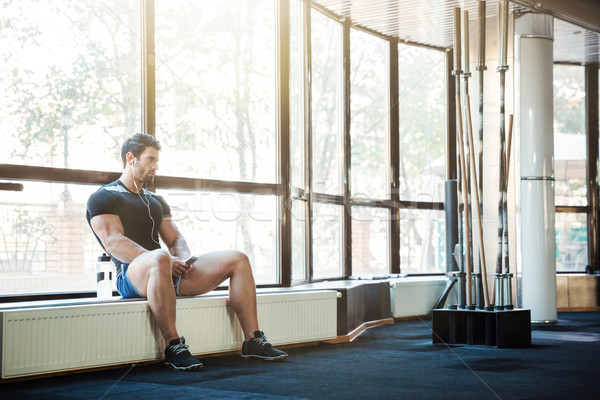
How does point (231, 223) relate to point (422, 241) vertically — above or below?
above

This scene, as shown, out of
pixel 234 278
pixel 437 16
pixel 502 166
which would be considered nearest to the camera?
pixel 234 278

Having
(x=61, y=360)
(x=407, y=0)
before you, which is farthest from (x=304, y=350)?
(x=407, y=0)

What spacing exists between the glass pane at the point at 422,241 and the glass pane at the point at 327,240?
36.3 inches

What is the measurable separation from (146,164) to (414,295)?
10.2 ft

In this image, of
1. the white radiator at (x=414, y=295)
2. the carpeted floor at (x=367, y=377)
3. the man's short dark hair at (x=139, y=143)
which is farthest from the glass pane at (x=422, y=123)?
the man's short dark hair at (x=139, y=143)

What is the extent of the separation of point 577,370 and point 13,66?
9.53 feet

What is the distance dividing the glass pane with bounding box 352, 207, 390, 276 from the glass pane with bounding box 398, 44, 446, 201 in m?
0.38

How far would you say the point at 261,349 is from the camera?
363 cm

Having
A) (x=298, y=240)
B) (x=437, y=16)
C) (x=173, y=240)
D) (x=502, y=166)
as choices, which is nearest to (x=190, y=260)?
(x=173, y=240)

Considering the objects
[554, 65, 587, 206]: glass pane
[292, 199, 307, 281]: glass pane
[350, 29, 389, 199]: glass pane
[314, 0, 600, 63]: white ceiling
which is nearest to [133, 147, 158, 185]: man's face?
[292, 199, 307, 281]: glass pane

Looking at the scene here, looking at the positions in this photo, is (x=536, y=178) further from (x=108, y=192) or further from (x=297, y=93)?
(x=108, y=192)

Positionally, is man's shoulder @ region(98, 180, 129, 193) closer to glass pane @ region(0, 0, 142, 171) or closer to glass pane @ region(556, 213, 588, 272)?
glass pane @ region(0, 0, 142, 171)

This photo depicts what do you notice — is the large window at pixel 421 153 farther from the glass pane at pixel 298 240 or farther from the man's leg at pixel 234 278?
the man's leg at pixel 234 278

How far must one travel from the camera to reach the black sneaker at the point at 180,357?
3.30m
